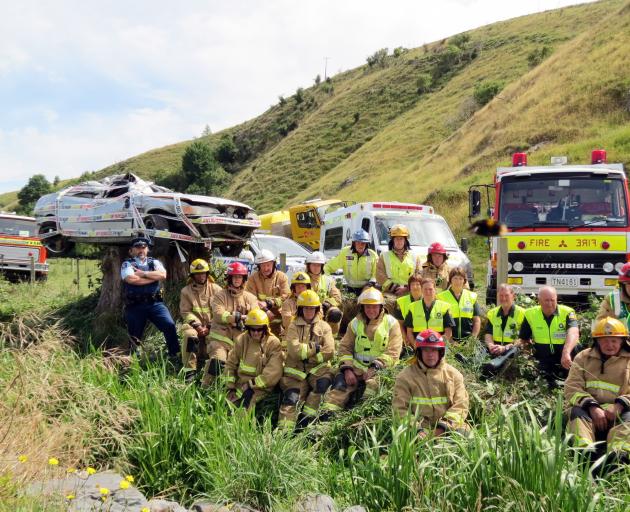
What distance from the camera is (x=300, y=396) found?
23.1 ft

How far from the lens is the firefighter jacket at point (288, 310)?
25.8ft

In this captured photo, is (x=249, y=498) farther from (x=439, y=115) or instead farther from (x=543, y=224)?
(x=439, y=115)

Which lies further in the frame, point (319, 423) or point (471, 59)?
point (471, 59)

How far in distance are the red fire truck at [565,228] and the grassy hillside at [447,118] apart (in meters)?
13.1

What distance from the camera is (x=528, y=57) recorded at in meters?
47.9

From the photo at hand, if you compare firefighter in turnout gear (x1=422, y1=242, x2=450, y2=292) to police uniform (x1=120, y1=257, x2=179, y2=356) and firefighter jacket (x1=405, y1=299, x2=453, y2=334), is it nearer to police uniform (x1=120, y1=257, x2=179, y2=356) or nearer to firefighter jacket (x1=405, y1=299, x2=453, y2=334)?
firefighter jacket (x1=405, y1=299, x2=453, y2=334)

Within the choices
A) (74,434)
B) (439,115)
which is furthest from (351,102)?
(74,434)

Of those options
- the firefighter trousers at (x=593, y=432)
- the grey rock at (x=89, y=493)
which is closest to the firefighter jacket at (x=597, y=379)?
the firefighter trousers at (x=593, y=432)

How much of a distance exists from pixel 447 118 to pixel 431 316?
4063 centimetres

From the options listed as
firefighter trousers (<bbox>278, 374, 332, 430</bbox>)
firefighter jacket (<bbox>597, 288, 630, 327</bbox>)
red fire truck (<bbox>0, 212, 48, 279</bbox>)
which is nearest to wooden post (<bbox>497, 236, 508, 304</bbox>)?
firefighter jacket (<bbox>597, 288, 630, 327</bbox>)

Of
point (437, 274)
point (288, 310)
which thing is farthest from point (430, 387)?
point (437, 274)

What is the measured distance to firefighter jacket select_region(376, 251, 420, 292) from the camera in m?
8.73

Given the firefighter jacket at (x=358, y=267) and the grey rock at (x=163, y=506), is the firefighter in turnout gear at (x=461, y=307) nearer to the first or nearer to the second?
the firefighter jacket at (x=358, y=267)

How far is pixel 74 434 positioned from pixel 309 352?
2.61m
